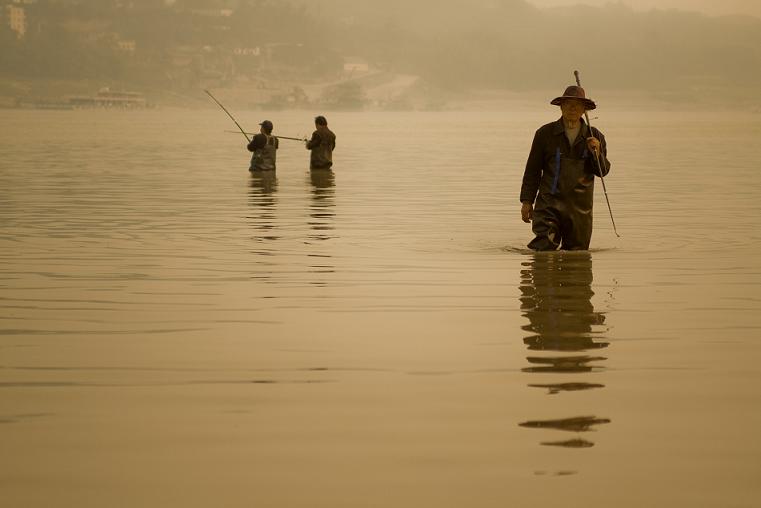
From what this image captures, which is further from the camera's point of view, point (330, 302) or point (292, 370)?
point (330, 302)

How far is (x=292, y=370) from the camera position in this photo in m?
6.78

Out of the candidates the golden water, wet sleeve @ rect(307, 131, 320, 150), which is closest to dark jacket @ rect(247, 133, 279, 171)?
wet sleeve @ rect(307, 131, 320, 150)

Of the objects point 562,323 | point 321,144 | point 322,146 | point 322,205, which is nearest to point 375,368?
point 562,323

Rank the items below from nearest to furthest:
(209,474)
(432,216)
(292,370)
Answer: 1. (209,474)
2. (292,370)
3. (432,216)

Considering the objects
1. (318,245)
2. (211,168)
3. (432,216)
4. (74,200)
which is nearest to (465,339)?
(318,245)

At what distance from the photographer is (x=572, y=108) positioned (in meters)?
11.3

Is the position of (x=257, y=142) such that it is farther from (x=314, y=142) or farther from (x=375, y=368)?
(x=375, y=368)

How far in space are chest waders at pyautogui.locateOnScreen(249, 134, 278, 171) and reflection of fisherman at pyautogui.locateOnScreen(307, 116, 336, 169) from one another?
678mm

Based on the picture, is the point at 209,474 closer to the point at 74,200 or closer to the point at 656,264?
the point at 656,264

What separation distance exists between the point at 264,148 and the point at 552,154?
15.1 m

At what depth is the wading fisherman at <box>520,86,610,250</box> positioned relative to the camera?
37.4ft

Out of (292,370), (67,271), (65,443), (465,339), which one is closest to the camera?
(65,443)

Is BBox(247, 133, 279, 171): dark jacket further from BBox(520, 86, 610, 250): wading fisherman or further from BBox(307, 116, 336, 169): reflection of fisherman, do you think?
BBox(520, 86, 610, 250): wading fisherman

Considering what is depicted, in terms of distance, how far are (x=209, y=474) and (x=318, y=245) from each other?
8.88m
